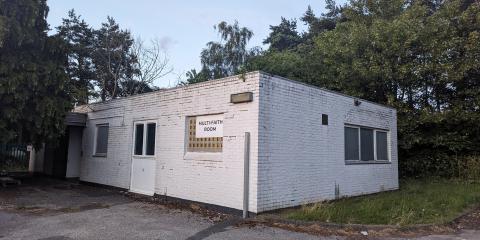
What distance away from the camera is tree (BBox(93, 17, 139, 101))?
35.1m

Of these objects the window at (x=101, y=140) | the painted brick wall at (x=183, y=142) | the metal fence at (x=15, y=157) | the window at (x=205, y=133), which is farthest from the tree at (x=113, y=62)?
the window at (x=205, y=133)

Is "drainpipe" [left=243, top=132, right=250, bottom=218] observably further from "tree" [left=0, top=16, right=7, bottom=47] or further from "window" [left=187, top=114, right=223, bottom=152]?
"tree" [left=0, top=16, right=7, bottom=47]

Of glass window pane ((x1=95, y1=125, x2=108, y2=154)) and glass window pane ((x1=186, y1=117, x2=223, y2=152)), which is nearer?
glass window pane ((x1=186, y1=117, x2=223, y2=152))

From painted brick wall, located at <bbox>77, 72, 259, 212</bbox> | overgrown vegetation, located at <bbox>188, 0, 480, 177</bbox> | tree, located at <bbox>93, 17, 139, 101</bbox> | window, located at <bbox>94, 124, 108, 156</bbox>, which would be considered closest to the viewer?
painted brick wall, located at <bbox>77, 72, 259, 212</bbox>

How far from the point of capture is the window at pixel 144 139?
12688mm

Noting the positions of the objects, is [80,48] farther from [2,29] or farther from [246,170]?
[246,170]

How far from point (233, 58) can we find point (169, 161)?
83.1ft

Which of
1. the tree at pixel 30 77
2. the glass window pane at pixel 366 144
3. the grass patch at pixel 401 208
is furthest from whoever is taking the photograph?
the glass window pane at pixel 366 144

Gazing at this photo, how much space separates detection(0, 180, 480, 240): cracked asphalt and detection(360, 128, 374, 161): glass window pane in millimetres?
5114

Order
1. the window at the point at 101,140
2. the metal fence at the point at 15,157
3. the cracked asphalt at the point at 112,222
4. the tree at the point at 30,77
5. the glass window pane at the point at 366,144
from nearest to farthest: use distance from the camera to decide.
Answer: the cracked asphalt at the point at 112,222 < the tree at the point at 30,77 < the glass window pane at the point at 366,144 < the window at the point at 101,140 < the metal fence at the point at 15,157

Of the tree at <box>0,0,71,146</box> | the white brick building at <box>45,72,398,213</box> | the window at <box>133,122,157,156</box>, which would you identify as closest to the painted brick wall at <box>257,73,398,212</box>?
the white brick building at <box>45,72,398,213</box>

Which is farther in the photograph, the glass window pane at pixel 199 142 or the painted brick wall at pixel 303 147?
the glass window pane at pixel 199 142

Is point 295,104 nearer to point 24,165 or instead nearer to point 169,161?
point 169,161

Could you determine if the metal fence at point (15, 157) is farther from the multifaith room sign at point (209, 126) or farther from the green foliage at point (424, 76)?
the green foliage at point (424, 76)
